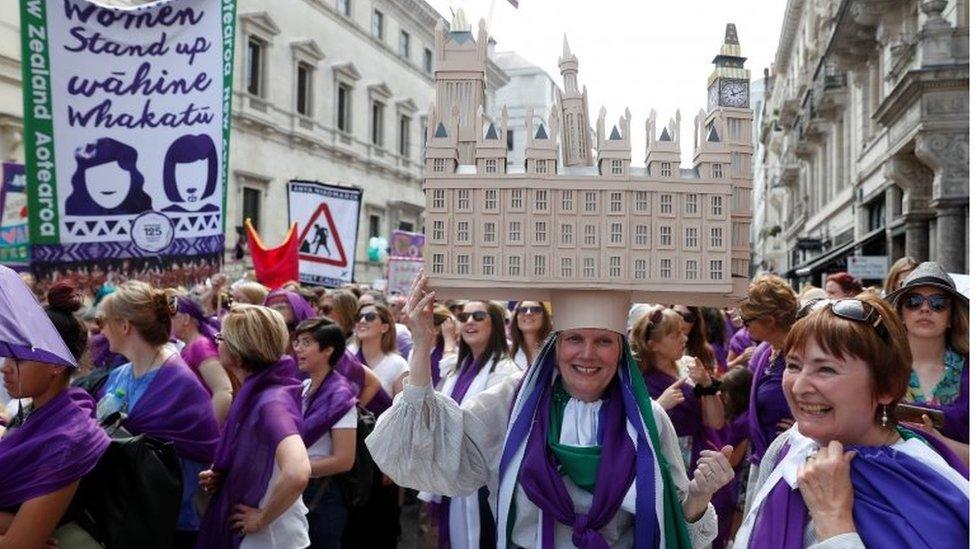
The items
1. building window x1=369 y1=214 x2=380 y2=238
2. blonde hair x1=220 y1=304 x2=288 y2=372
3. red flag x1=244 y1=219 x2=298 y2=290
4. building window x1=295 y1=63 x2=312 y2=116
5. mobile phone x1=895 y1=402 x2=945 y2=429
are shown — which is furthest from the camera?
building window x1=369 y1=214 x2=380 y2=238

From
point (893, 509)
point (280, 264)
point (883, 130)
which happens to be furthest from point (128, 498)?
point (883, 130)

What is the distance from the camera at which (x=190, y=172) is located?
646 centimetres

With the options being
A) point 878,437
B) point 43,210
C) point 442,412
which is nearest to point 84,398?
point 442,412

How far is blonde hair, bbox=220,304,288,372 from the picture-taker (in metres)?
4.12

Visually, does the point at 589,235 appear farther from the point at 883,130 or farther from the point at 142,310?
the point at 883,130

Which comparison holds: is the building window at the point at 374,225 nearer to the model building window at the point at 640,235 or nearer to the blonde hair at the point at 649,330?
the blonde hair at the point at 649,330

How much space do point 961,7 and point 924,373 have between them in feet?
42.2

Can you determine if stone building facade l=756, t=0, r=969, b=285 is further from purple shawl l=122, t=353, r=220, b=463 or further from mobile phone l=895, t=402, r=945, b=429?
purple shawl l=122, t=353, r=220, b=463

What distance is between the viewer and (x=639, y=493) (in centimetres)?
288

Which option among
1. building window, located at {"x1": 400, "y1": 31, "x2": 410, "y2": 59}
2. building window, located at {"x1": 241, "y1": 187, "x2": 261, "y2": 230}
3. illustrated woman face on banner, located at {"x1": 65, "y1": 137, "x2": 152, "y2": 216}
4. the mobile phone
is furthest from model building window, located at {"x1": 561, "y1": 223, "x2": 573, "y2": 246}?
building window, located at {"x1": 400, "y1": 31, "x2": 410, "y2": 59}

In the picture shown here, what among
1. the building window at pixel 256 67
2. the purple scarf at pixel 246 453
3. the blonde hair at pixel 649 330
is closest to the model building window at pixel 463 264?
the purple scarf at pixel 246 453

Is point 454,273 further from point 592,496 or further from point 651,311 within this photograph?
point 651,311

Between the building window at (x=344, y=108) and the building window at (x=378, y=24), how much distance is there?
2984 mm

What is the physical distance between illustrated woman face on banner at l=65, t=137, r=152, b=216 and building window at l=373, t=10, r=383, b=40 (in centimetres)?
3171
